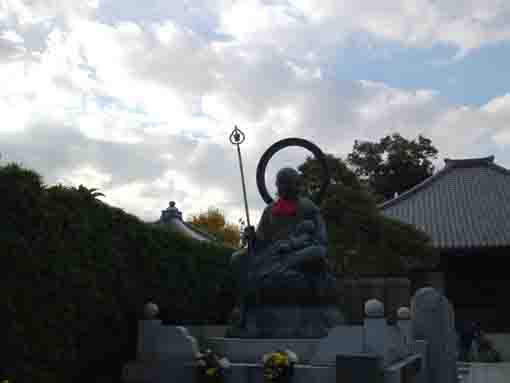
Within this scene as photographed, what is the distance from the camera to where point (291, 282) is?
6445 millimetres

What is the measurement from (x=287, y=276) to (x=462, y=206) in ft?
50.4

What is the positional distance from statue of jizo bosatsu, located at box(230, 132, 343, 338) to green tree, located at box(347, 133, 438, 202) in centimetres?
2537

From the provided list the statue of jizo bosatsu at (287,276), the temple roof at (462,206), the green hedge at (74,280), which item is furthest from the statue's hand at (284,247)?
the temple roof at (462,206)

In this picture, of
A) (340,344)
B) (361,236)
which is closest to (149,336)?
(340,344)

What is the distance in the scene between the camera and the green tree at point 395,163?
106 ft

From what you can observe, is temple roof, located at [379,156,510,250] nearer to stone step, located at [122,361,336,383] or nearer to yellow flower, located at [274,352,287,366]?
stone step, located at [122,361,336,383]

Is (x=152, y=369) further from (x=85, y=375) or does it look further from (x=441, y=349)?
(x=441, y=349)

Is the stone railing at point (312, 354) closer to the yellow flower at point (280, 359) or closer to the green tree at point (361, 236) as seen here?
the yellow flower at point (280, 359)

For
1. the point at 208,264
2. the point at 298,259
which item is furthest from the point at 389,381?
the point at 208,264

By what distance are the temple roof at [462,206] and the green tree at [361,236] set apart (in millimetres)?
2608

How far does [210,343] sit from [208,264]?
3.62 meters

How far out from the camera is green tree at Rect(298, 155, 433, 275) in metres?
14.5

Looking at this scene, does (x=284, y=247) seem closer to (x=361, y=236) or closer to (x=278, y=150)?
(x=278, y=150)

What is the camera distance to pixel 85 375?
22.5ft
